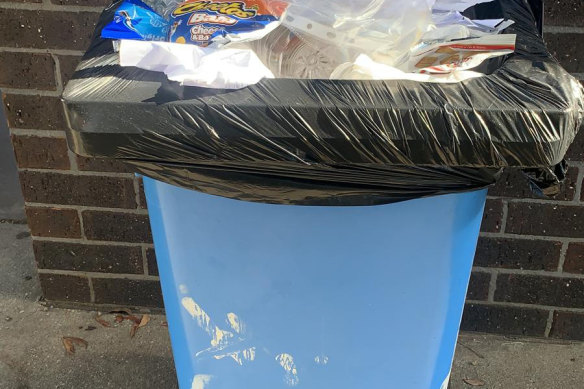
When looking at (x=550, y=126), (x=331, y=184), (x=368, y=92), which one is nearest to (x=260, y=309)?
(x=331, y=184)

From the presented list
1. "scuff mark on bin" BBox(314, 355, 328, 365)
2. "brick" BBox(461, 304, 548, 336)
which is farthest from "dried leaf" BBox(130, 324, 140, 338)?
"brick" BBox(461, 304, 548, 336)

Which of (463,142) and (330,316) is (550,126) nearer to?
(463,142)

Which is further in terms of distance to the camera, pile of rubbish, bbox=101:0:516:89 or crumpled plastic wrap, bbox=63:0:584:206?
pile of rubbish, bbox=101:0:516:89

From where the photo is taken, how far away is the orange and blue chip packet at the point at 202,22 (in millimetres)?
1155

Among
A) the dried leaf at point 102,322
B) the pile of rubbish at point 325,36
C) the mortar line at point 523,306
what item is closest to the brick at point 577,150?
the mortar line at point 523,306

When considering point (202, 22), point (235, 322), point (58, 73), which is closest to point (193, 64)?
point (202, 22)

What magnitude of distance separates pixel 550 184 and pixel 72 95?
933 millimetres

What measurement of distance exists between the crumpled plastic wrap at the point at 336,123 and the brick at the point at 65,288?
145cm

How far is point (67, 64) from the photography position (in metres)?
1.96

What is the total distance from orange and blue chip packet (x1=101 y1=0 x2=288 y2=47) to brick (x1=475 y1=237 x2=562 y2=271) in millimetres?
1211

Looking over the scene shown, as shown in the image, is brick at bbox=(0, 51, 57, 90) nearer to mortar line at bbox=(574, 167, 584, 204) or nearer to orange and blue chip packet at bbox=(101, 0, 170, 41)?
orange and blue chip packet at bbox=(101, 0, 170, 41)

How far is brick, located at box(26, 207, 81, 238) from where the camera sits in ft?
7.27

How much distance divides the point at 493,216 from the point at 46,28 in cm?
159

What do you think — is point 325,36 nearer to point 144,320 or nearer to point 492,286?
point 492,286
